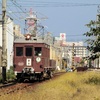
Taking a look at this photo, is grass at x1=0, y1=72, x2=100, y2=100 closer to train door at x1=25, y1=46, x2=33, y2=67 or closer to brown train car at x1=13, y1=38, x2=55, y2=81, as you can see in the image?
brown train car at x1=13, y1=38, x2=55, y2=81

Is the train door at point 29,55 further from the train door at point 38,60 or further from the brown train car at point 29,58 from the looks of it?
the train door at point 38,60

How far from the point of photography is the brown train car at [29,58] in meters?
30.5

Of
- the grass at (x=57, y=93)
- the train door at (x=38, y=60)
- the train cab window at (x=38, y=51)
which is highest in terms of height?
the train cab window at (x=38, y=51)

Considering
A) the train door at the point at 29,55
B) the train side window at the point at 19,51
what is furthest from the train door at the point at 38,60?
the train side window at the point at 19,51

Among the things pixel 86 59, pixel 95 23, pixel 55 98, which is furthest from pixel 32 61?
pixel 55 98

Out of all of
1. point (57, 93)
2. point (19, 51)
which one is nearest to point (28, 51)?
point (19, 51)

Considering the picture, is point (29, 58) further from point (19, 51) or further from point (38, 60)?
point (19, 51)

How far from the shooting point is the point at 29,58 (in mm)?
30750

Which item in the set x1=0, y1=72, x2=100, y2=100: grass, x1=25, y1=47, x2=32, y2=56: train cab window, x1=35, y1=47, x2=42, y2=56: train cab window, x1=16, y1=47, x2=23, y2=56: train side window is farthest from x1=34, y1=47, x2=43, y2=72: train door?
x1=0, y1=72, x2=100, y2=100: grass

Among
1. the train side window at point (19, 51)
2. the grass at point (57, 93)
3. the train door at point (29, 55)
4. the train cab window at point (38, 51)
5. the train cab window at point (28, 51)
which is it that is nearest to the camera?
the grass at point (57, 93)

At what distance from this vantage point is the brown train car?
1200 inches

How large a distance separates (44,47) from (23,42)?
67.8 inches

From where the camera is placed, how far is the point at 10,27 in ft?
199

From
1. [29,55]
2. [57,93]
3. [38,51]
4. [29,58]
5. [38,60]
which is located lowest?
[57,93]
